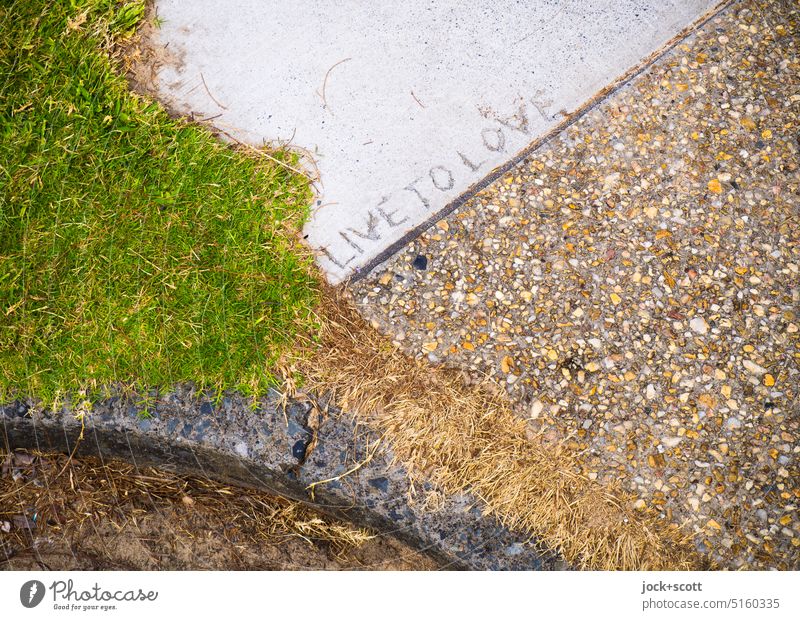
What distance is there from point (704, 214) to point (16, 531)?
3200mm

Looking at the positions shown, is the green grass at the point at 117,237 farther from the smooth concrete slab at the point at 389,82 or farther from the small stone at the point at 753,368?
the small stone at the point at 753,368

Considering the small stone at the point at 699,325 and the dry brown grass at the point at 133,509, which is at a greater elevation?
the small stone at the point at 699,325

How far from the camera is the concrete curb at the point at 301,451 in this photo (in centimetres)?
235

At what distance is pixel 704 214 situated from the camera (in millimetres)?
2570

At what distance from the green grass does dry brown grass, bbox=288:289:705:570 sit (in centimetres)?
25

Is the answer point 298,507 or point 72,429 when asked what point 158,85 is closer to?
point 72,429

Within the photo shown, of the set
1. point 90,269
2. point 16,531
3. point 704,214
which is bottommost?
point 16,531

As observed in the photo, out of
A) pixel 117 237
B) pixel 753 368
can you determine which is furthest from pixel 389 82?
pixel 753 368

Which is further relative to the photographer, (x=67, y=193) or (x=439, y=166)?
(x=439, y=166)

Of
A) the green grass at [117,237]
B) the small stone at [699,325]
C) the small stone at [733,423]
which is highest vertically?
the green grass at [117,237]

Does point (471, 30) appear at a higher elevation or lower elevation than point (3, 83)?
higher

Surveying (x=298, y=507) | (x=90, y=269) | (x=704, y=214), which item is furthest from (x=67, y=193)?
(x=704, y=214)

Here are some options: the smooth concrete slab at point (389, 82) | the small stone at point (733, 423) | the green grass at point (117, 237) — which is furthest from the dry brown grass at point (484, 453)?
the small stone at point (733, 423)

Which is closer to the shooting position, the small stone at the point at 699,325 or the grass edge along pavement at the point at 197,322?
the grass edge along pavement at the point at 197,322
